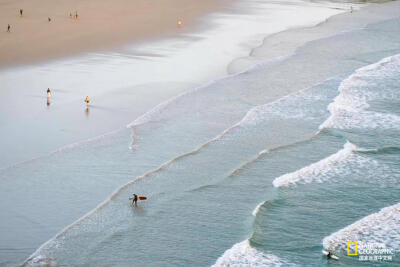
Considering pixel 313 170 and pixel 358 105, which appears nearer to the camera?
pixel 313 170

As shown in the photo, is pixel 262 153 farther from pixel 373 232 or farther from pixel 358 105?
pixel 358 105

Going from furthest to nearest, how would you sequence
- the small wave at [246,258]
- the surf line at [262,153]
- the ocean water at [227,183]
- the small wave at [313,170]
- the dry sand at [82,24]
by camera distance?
the dry sand at [82,24], the surf line at [262,153], the small wave at [313,170], the ocean water at [227,183], the small wave at [246,258]

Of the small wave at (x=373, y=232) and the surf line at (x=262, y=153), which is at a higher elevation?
the surf line at (x=262, y=153)

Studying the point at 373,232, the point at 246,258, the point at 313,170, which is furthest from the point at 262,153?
the point at 246,258

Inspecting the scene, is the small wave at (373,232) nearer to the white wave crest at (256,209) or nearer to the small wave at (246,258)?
the small wave at (246,258)

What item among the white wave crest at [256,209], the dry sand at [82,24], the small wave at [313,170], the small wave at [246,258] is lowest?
the small wave at [246,258]

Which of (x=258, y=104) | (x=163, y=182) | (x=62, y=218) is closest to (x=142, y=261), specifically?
(x=62, y=218)

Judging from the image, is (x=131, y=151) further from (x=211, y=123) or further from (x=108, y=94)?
(x=108, y=94)

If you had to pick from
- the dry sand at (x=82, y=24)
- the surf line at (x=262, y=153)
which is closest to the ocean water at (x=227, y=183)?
the surf line at (x=262, y=153)
